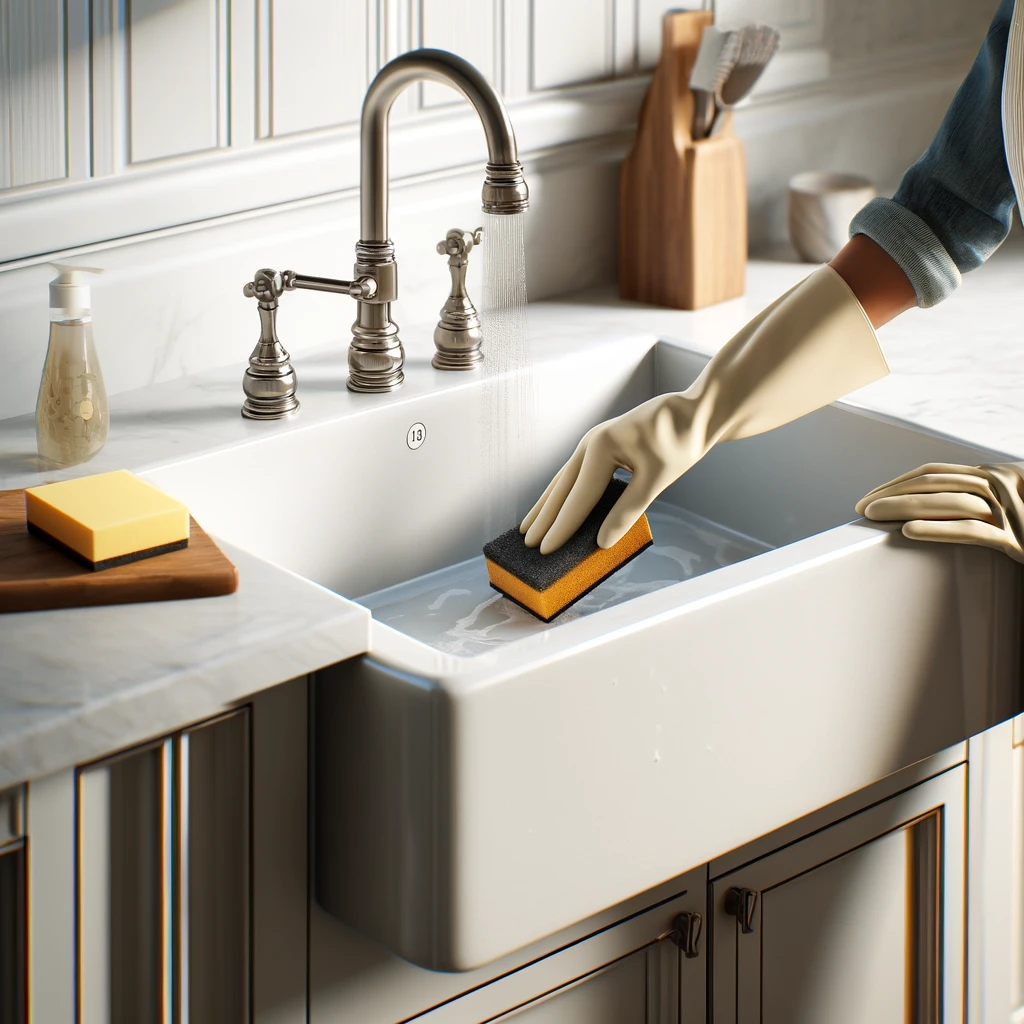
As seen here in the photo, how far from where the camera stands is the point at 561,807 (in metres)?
0.88

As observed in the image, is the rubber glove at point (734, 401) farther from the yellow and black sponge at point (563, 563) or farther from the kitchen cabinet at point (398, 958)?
the kitchen cabinet at point (398, 958)

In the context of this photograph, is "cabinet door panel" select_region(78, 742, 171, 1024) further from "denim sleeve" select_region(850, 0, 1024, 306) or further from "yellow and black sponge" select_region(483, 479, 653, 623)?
"denim sleeve" select_region(850, 0, 1024, 306)

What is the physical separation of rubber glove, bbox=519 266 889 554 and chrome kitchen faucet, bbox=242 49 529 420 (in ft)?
0.70

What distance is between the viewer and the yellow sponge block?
2.82 feet

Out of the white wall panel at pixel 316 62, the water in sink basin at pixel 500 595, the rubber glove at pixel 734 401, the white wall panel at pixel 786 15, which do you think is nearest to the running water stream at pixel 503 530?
the water in sink basin at pixel 500 595

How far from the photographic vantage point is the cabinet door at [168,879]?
2.61 feet

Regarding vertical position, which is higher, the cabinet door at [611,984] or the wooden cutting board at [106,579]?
the wooden cutting board at [106,579]

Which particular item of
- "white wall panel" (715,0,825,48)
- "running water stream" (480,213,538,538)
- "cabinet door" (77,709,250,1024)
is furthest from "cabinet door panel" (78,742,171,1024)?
"white wall panel" (715,0,825,48)

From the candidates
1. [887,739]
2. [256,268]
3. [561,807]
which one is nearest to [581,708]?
[561,807]

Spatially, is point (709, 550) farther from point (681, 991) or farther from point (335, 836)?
point (335, 836)

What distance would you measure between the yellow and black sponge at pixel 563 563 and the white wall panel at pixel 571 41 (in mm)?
602

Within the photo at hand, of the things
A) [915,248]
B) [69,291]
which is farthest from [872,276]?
[69,291]

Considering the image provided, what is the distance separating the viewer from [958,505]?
3.49ft

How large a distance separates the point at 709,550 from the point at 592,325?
0.30m
